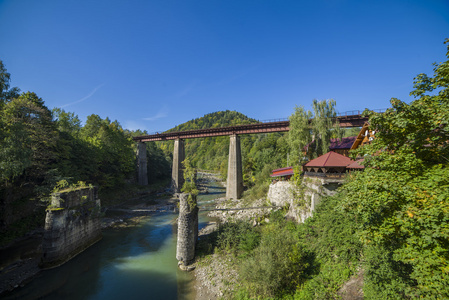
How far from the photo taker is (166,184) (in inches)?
2213

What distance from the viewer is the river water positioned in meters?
12.5

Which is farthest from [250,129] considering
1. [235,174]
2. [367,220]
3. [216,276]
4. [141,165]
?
[141,165]

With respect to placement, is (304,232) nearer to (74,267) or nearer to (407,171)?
(407,171)

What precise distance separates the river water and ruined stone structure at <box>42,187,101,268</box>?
798mm

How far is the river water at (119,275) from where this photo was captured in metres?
12.5

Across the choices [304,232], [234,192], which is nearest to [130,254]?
[304,232]

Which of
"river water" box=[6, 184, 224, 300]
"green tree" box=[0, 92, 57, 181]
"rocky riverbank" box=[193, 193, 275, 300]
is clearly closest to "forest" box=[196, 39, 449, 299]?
"rocky riverbank" box=[193, 193, 275, 300]

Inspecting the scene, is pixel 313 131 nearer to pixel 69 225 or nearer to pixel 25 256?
pixel 69 225

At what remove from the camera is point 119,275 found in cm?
1455

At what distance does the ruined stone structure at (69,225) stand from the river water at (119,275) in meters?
0.80

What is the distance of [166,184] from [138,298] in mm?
45533

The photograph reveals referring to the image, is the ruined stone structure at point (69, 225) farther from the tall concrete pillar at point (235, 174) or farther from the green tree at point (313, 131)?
the green tree at point (313, 131)

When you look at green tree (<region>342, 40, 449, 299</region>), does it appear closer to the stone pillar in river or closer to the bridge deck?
the stone pillar in river

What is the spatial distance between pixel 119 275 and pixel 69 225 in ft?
21.0
